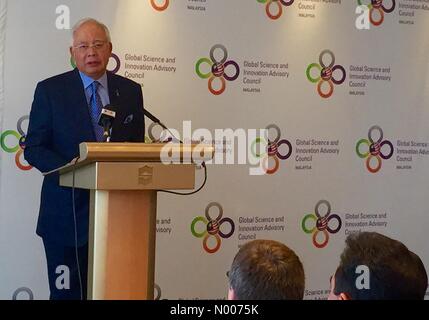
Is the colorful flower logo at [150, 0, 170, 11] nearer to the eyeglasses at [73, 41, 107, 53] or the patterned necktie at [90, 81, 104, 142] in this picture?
the eyeglasses at [73, 41, 107, 53]

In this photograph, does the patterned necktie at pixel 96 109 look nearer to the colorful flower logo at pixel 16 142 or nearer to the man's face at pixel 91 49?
the man's face at pixel 91 49

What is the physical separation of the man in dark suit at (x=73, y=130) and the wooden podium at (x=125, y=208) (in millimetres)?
487

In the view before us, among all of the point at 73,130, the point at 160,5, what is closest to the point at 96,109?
the point at 73,130

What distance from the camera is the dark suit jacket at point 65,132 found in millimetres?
2984

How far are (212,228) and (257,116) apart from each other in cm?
87

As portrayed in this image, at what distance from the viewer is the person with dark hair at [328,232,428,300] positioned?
1.67 metres

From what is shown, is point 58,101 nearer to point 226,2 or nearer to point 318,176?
point 226,2

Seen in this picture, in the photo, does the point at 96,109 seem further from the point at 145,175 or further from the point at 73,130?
the point at 145,175

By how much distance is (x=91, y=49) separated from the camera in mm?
3223

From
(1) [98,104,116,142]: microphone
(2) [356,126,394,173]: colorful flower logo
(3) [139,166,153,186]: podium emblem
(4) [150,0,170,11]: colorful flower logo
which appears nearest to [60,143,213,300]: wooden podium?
(3) [139,166,153,186]: podium emblem

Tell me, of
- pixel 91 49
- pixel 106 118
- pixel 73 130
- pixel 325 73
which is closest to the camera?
Answer: pixel 106 118

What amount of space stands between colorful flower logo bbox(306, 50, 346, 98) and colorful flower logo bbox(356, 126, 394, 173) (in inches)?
18.8

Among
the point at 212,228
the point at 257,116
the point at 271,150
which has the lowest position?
the point at 212,228
